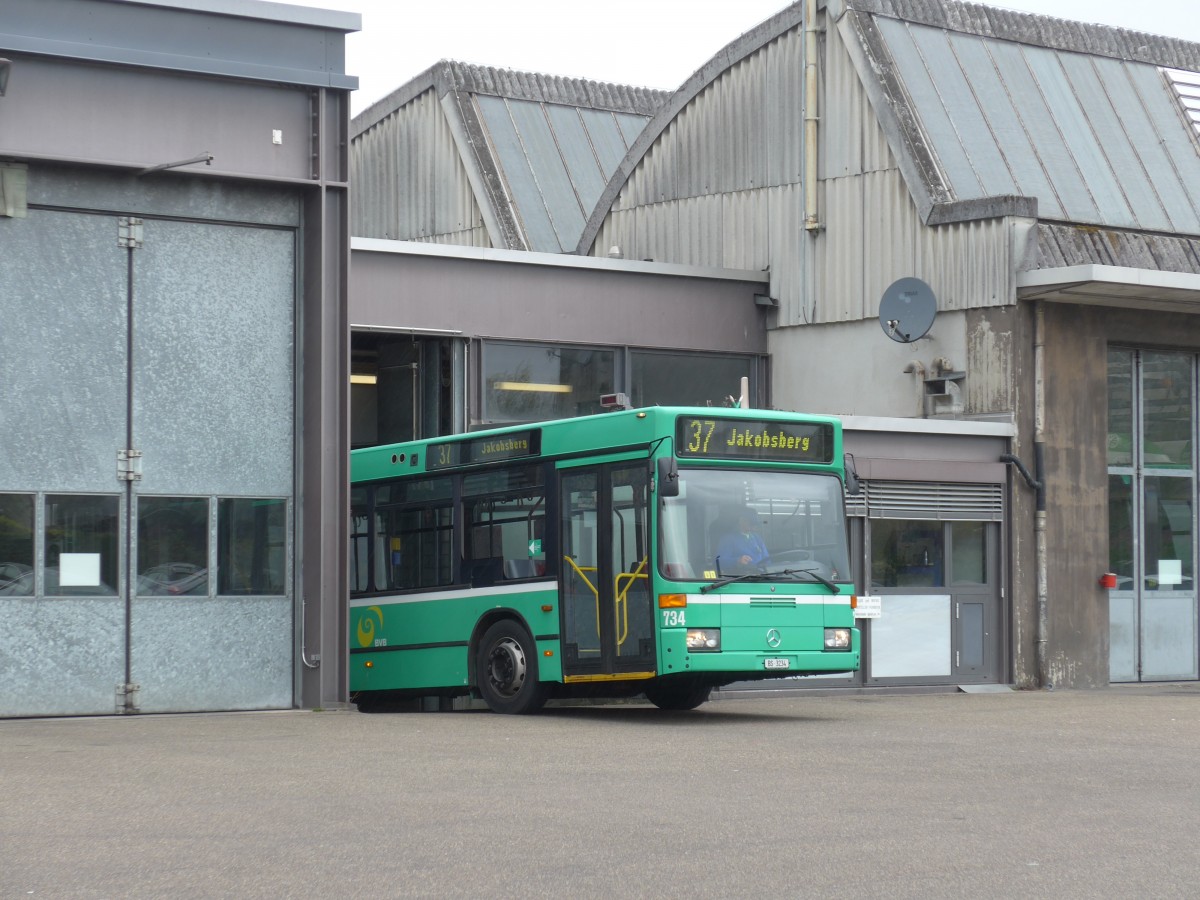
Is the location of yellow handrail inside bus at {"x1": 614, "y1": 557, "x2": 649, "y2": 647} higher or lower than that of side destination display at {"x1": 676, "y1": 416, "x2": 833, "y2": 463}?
lower

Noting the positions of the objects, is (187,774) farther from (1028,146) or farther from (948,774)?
(1028,146)

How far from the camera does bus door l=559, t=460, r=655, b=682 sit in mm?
16969

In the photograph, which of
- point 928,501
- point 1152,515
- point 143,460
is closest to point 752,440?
Answer: point 143,460

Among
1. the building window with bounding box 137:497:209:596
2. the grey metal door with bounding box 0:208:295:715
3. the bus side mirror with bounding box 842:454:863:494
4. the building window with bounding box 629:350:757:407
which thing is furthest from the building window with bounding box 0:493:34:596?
the building window with bounding box 629:350:757:407

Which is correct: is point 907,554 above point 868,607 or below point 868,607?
above

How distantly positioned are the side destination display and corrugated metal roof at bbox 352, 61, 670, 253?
15067 millimetres

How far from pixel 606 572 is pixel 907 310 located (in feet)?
30.6

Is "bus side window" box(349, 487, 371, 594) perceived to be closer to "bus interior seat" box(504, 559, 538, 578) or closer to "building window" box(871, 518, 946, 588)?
"bus interior seat" box(504, 559, 538, 578)

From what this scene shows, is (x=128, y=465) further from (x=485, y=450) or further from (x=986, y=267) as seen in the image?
(x=986, y=267)

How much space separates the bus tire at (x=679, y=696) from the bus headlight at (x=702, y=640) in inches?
83.1

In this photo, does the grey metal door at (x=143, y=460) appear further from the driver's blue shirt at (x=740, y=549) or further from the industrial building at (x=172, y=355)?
the driver's blue shirt at (x=740, y=549)

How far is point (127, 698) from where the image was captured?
57.6ft

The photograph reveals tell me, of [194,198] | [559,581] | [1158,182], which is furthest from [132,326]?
[1158,182]

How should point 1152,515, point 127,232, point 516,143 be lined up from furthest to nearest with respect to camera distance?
point 516,143, point 1152,515, point 127,232
